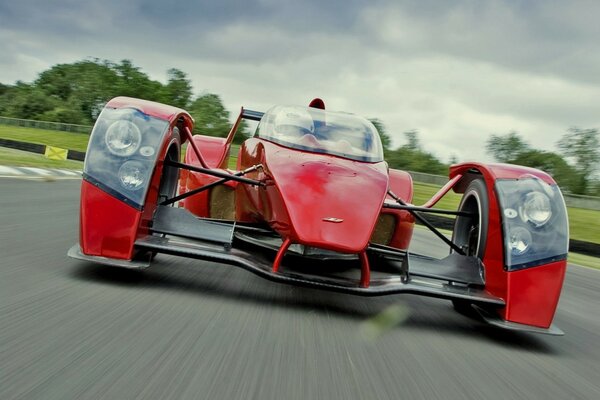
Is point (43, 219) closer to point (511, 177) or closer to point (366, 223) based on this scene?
point (366, 223)

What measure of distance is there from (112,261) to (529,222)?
2.49m

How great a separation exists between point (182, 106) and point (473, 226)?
8329 centimetres

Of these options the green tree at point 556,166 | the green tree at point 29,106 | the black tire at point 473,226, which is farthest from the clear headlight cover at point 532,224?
the green tree at point 29,106

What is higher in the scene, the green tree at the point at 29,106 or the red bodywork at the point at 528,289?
the red bodywork at the point at 528,289

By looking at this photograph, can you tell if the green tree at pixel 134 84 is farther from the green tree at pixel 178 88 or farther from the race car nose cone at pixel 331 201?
the race car nose cone at pixel 331 201

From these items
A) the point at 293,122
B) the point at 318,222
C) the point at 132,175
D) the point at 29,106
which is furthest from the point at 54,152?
the point at 29,106

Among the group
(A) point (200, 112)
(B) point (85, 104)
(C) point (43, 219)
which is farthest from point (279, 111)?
(B) point (85, 104)

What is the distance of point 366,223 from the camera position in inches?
133

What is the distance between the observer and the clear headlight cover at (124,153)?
133 inches

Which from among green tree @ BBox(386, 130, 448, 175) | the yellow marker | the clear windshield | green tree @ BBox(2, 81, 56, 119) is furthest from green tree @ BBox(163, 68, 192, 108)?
the clear windshield

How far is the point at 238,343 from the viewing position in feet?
8.20

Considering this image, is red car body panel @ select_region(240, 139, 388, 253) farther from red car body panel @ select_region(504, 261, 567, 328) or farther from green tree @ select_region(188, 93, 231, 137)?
green tree @ select_region(188, 93, 231, 137)

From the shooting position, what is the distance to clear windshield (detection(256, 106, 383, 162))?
4.42m

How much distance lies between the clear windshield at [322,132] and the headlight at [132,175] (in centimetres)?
129
